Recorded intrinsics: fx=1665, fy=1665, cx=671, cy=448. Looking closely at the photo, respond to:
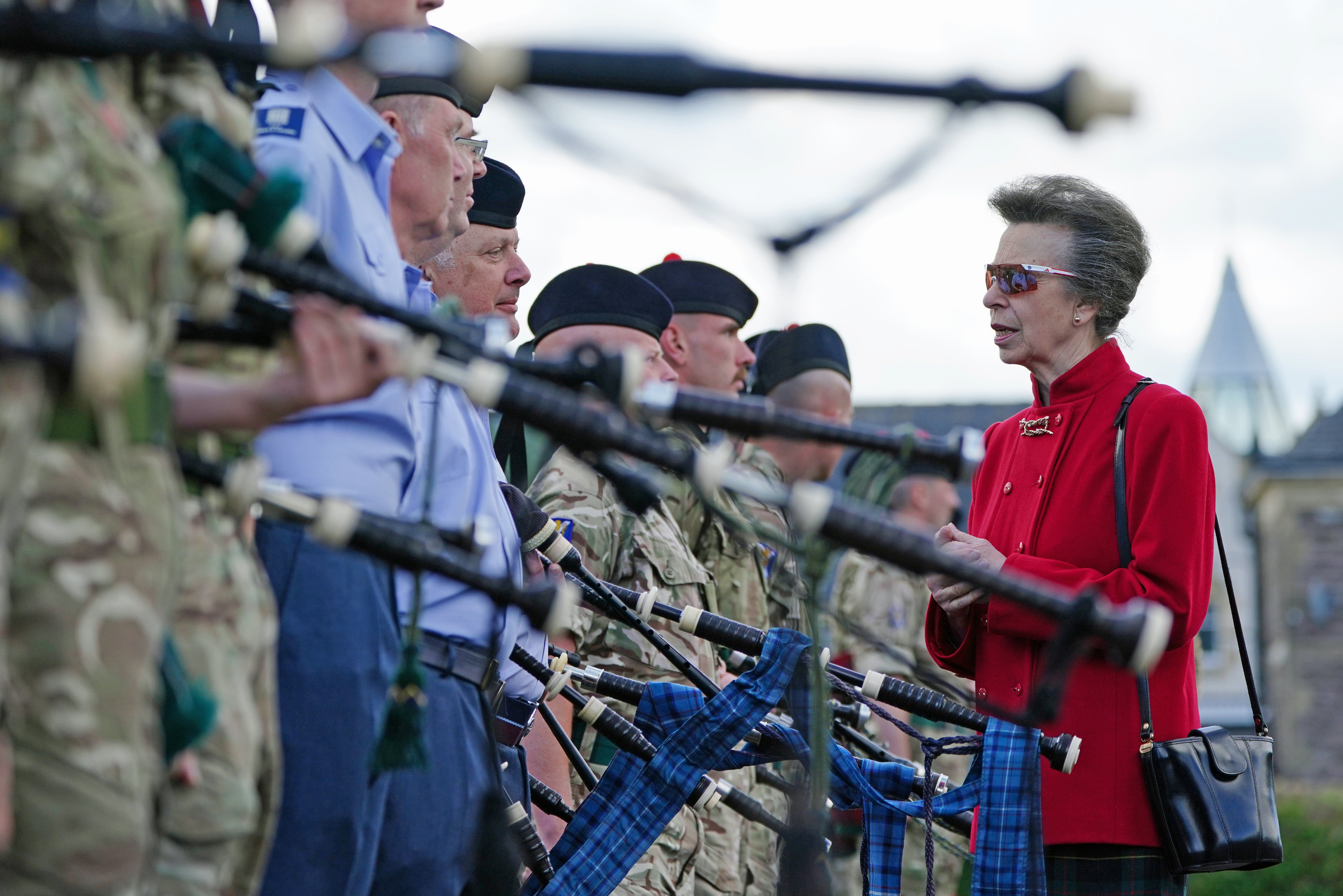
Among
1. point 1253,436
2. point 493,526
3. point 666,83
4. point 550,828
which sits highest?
point 1253,436

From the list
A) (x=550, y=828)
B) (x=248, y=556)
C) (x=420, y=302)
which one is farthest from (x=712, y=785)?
(x=248, y=556)

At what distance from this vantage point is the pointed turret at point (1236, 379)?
50594 millimetres

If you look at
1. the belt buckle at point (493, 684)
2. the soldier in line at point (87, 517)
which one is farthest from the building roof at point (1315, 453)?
the soldier in line at point (87, 517)

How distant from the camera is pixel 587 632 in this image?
505cm

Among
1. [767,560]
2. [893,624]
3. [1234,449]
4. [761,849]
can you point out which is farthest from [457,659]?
[1234,449]

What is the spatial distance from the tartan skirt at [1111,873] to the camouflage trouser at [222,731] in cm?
218

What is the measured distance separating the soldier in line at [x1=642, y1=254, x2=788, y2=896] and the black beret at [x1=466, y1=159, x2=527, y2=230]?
0.88 meters

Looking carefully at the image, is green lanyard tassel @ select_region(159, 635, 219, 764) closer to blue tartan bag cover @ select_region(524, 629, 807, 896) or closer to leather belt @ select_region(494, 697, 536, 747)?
blue tartan bag cover @ select_region(524, 629, 807, 896)

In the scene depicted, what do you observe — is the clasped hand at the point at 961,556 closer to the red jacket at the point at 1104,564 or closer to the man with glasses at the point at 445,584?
the red jacket at the point at 1104,564

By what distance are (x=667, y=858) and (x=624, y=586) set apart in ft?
2.70

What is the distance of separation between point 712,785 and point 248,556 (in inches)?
77.2

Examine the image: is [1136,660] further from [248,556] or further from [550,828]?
[550,828]

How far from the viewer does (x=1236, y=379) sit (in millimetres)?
51406

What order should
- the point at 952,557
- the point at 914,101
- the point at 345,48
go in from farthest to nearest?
the point at 952,557 → the point at 914,101 → the point at 345,48
